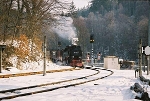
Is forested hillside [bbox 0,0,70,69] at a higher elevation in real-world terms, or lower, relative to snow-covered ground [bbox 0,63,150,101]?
higher

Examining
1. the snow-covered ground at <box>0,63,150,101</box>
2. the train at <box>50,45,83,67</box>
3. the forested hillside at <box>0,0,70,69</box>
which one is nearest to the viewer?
the snow-covered ground at <box>0,63,150,101</box>

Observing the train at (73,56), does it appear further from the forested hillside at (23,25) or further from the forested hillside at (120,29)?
the forested hillside at (120,29)

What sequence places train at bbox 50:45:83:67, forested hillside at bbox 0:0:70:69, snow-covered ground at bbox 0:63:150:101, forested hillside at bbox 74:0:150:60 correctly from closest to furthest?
snow-covered ground at bbox 0:63:150:101, forested hillside at bbox 0:0:70:69, train at bbox 50:45:83:67, forested hillside at bbox 74:0:150:60

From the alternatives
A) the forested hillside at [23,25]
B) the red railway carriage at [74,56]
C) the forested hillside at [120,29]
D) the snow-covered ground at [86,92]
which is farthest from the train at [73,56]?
the forested hillside at [120,29]

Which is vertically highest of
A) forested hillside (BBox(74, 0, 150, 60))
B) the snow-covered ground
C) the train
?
forested hillside (BBox(74, 0, 150, 60))

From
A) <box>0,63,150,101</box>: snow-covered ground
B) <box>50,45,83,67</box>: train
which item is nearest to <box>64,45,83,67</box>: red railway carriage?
<box>50,45,83,67</box>: train

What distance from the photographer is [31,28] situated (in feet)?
83.7

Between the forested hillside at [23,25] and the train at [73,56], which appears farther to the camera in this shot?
the train at [73,56]

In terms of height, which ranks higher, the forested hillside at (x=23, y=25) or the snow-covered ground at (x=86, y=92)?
the forested hillside at (x=23, y=25)

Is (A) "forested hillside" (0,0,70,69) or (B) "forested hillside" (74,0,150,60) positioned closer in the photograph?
(A) "forested hillside" (0,0,70,69)

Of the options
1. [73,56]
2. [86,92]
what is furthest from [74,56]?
[86,92]

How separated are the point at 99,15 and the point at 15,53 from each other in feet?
397

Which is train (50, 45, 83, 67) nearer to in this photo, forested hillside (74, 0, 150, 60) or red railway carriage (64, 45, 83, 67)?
red railway carriage (64, 45, 83, 67)

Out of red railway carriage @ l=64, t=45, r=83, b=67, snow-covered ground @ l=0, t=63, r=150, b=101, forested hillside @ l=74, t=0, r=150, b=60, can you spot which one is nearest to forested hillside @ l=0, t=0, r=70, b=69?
snow-covered ground @ l=0, t=63, r=150, b=101
